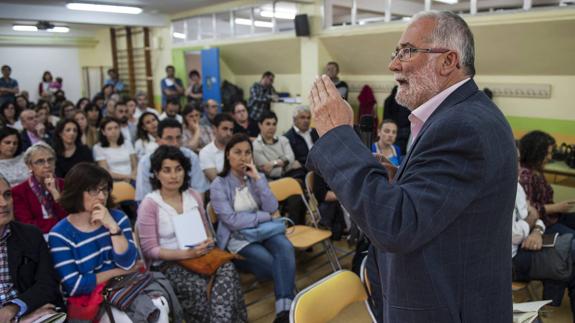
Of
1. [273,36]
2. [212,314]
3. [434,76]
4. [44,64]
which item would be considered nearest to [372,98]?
[273,36]

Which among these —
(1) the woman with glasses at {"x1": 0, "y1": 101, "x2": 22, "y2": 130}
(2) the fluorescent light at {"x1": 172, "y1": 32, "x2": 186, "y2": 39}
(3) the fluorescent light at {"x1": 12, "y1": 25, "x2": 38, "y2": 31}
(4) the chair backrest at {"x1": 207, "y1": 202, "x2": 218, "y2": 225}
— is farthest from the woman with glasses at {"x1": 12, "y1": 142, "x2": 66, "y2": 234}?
(3) the fluorescent light at {"x1": 12, "y1": 25, "x2": 38, "y2": 31}

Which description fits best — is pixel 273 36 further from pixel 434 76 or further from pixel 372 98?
pixel 434 76

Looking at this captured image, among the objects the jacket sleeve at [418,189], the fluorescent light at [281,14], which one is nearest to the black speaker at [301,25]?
the fluorescent light at [281,14]

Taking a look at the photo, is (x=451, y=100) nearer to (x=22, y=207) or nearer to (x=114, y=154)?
(x=22, y=207)

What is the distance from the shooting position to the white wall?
1101 cm

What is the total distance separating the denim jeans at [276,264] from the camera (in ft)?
8.63

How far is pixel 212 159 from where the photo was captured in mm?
3959

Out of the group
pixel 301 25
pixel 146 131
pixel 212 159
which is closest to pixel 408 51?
pixel 212 159

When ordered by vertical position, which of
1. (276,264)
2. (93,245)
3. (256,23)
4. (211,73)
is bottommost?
(276,264)

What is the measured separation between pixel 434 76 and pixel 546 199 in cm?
260

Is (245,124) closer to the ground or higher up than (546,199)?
higher up

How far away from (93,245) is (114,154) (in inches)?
91.1

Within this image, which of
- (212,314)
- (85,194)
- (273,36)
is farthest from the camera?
(273,36)

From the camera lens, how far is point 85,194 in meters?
2.18
